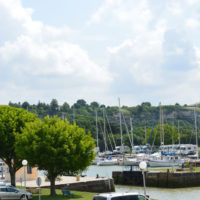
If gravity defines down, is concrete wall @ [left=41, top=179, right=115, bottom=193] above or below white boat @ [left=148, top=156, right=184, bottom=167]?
above

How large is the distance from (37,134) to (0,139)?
6517 millimetres

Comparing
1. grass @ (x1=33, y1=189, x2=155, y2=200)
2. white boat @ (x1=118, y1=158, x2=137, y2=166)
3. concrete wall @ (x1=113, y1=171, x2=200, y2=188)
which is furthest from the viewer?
white boat @ (x1=118, y1=158, x2=137, y2=166)

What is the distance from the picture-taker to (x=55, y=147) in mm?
42750

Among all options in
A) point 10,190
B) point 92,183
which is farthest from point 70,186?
point 10,190

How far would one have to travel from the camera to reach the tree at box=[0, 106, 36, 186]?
48.5 meters

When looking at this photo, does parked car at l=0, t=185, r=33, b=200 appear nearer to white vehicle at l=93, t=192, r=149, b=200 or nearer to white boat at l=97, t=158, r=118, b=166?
white vehicle at l=93, t=192, r=149, b=200

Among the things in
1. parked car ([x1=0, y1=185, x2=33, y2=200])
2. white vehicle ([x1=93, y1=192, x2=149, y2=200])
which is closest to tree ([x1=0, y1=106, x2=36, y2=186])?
parked car ([x1=0, y1=185, x2=33, y2=200])

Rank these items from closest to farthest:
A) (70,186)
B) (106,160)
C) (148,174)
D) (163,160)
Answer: (70,186)
(148,174)
(163,160)
(106,160)

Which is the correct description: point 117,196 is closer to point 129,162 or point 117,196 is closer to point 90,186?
point 90,186

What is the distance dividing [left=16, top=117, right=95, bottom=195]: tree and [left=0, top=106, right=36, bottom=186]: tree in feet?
13.6

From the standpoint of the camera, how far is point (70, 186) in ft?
170

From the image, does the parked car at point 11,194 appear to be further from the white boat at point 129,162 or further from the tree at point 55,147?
the white boat at point 129,162

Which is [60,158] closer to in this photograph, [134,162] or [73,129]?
[73,129]

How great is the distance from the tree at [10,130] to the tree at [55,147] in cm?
416
